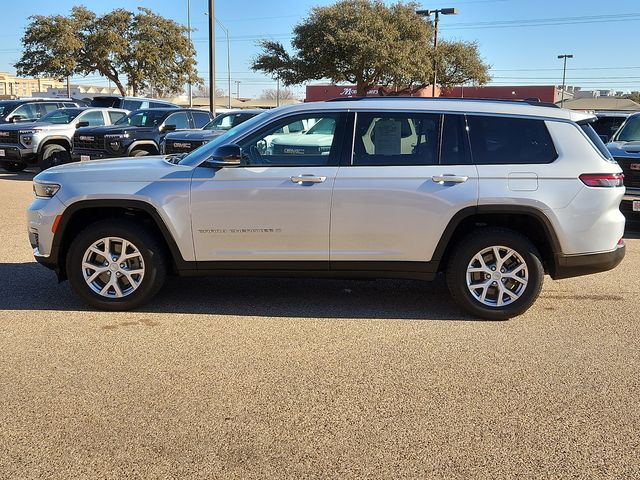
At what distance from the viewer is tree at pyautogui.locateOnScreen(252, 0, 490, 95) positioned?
108 ft

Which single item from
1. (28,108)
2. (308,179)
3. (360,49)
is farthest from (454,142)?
(360,49)

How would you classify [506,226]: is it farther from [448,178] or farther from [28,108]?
[28,108]

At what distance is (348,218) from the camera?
5.20 meters

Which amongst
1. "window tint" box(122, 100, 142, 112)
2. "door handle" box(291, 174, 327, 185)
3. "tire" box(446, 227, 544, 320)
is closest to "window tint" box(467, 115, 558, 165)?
"tire" box(446, 227, 544, 320)

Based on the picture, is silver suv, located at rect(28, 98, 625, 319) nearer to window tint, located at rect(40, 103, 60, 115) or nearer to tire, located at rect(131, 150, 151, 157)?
tire, located at rect(131, 150, 151, 157)

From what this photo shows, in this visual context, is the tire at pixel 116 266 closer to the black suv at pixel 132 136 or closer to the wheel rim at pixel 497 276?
the wheel rim at pixel 497 276

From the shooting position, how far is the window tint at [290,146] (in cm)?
530

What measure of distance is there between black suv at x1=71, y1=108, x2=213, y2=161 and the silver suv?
9.27 m

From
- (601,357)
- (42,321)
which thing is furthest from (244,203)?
(601,357)

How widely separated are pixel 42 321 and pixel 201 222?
5.03ft

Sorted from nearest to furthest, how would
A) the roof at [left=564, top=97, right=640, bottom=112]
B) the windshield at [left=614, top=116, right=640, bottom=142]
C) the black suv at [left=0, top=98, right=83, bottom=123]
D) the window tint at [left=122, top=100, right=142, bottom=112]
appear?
the windshield at [left=614, top=116, right=640, bottom=142], the black suv at [left=0, top=98, right=83, bottom=123], the window tint at [left=122, top=100, right=142, bottom=112], the roof at [left=564, top=97, right=640, bottom=112]

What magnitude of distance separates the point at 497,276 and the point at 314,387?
211cm

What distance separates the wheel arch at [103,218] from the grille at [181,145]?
760 cm

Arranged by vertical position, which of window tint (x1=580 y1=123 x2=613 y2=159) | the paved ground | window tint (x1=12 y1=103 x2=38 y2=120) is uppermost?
window tint (x1=12 y1=103 x2=38 y2=120)
